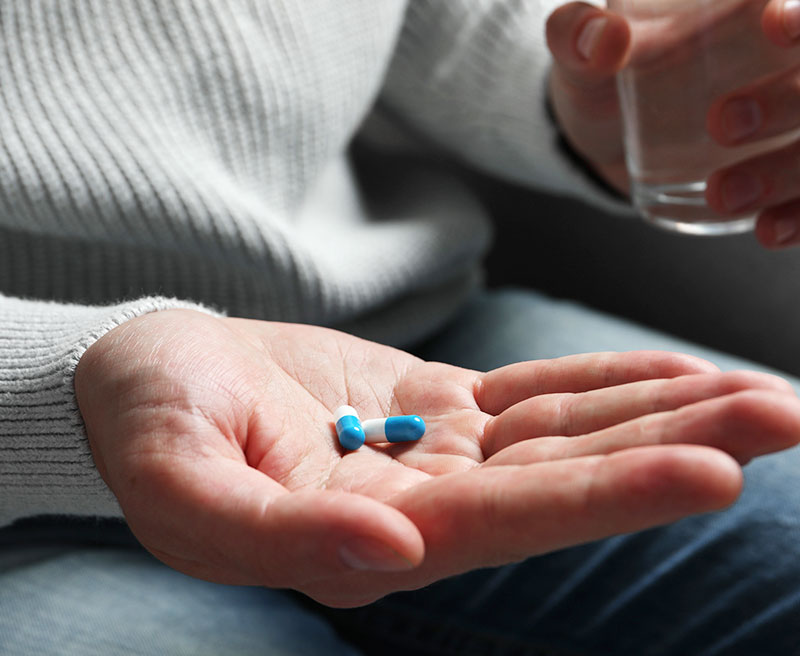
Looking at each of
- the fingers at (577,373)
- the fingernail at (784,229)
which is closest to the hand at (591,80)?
the fingernail at (784,229)

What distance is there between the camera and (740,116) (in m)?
0.64

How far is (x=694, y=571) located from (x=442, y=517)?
37cm

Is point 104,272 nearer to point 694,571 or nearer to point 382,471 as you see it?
point 382,471

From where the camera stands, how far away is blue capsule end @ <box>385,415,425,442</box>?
1.67ft

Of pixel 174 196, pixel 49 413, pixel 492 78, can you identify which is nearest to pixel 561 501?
pixel 49 413

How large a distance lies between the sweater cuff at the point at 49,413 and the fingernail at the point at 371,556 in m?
0.23

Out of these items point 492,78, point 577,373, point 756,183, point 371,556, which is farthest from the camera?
point 492,78

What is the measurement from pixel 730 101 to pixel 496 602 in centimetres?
46

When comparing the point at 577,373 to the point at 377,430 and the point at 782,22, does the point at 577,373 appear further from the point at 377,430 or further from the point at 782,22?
the point at 782,22

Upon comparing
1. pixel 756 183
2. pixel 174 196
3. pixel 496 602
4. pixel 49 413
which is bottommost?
pixel 496 602

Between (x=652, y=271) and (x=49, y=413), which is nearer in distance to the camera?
(x=49, y=413)

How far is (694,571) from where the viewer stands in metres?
0.66

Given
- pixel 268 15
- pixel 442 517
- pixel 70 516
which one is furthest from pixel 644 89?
pixel 70 516

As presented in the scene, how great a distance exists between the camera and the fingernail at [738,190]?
0.69m
